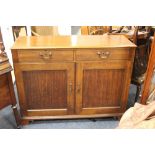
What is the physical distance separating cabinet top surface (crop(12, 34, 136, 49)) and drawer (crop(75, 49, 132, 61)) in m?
0.04

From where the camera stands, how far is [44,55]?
1.46m

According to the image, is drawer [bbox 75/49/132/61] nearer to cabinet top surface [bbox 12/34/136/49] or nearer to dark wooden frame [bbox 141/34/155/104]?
cabinet top surface [bbox 12/34/136/49]

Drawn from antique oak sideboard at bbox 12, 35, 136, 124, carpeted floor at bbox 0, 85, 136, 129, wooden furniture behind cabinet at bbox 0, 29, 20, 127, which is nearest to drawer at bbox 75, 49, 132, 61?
antique oak sideboard at bbox 12, 35, 136, 124

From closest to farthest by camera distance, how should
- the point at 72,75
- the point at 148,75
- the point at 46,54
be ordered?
the point at 148,75 → the point at 46,54 → the point at 72,75

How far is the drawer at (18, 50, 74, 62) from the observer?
4.76ft

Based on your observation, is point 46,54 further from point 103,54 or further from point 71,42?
point 103,54

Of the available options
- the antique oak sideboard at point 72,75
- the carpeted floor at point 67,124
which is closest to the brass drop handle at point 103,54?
the antique oak sideboard at point 72,75

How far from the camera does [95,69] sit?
1.57m

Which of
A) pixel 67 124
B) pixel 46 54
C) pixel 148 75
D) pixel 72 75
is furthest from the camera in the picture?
pixel 67 124

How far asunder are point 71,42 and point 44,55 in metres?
0.27

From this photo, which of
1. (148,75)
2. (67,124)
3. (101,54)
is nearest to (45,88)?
(67,124)
